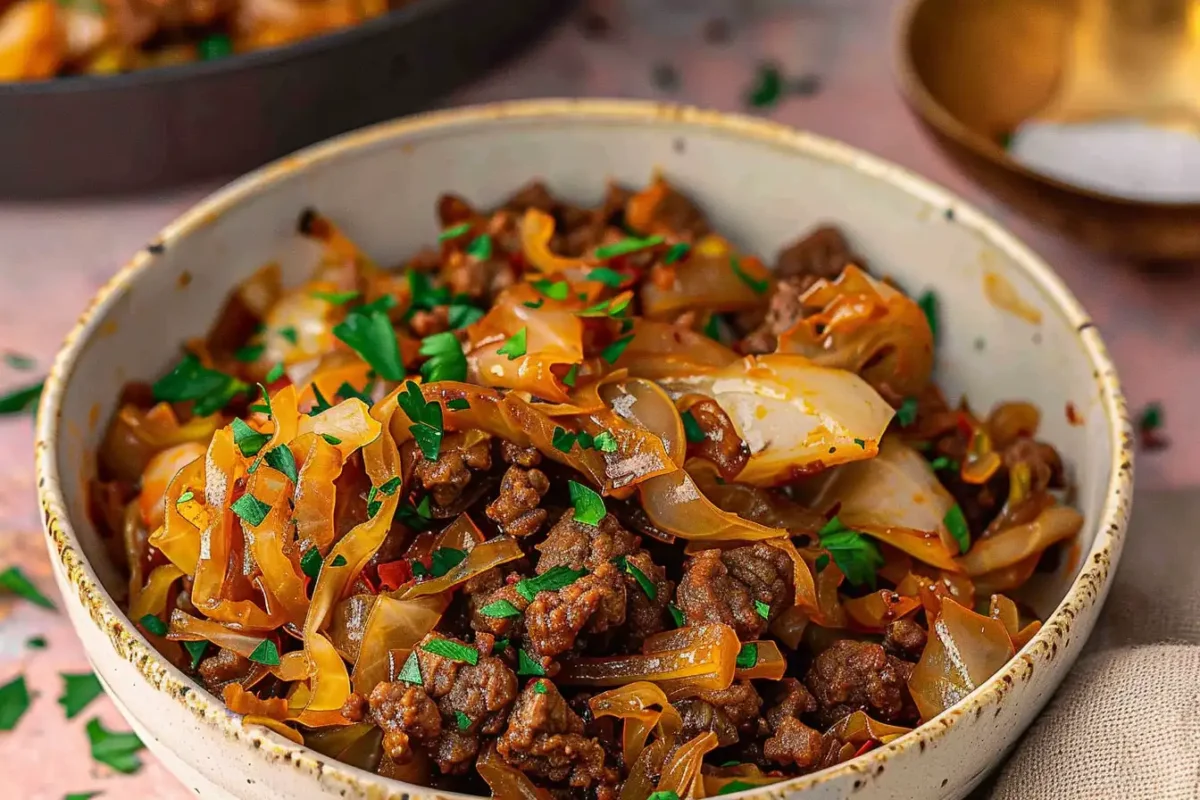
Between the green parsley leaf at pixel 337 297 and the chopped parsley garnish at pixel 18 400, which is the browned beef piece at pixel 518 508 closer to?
the green parsley leaf at pixel 337 297

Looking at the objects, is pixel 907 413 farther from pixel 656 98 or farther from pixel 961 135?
pixel 656 98

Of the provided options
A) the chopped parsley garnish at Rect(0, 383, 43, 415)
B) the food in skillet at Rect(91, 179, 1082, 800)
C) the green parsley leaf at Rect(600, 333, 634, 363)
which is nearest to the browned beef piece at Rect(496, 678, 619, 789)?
the food in skillet at Rect(91, 179, 1082, 800)

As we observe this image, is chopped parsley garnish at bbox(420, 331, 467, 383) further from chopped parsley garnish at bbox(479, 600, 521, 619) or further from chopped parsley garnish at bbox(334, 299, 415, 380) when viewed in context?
chopped parsley garnish at bbox(479, 600, 521, 619)

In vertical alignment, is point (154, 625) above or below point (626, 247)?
below

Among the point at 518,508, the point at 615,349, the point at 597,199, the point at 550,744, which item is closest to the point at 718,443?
the point at 615,349

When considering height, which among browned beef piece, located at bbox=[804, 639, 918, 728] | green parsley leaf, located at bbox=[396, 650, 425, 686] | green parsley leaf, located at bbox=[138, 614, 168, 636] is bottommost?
browned beef piece, located at bbox=[804, 639, 918, 728]

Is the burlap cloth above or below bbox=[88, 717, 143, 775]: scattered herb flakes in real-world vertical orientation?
above
